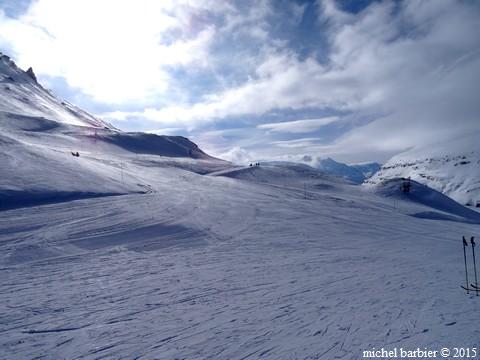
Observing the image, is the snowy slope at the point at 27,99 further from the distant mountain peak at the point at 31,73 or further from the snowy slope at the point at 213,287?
the snowy slope at the point at 213,287

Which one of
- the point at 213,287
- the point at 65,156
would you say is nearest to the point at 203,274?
the point at 213,287

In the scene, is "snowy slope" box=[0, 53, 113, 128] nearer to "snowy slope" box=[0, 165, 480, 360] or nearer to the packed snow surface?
the packed snow surface

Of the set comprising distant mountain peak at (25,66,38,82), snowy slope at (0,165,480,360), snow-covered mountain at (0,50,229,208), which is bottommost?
snowy slope at (0,165,480,360)

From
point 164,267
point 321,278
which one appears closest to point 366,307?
point 321,278

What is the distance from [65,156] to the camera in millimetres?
28688

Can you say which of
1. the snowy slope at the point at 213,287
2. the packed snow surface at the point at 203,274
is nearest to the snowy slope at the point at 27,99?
the packed snow surface at the point at 203,274

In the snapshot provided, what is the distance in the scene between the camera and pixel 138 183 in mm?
27953

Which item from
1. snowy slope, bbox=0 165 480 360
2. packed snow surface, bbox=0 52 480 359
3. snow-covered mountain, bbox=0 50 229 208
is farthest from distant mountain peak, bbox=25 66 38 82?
snowy slope, bbox=0 165 480 360

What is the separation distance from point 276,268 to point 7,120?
61470 millimetres

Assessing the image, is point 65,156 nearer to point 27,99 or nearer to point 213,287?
point 213,287

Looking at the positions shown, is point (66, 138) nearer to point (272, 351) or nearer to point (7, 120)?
point (7, 120)

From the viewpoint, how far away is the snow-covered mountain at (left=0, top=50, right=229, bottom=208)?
67.9ft

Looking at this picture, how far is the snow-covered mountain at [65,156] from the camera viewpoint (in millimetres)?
20703

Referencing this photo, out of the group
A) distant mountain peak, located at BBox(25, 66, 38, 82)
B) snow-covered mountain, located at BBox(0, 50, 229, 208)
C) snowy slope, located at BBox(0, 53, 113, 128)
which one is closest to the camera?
snow-covered mountain, located at BBox(0, 50, 229, 208)
